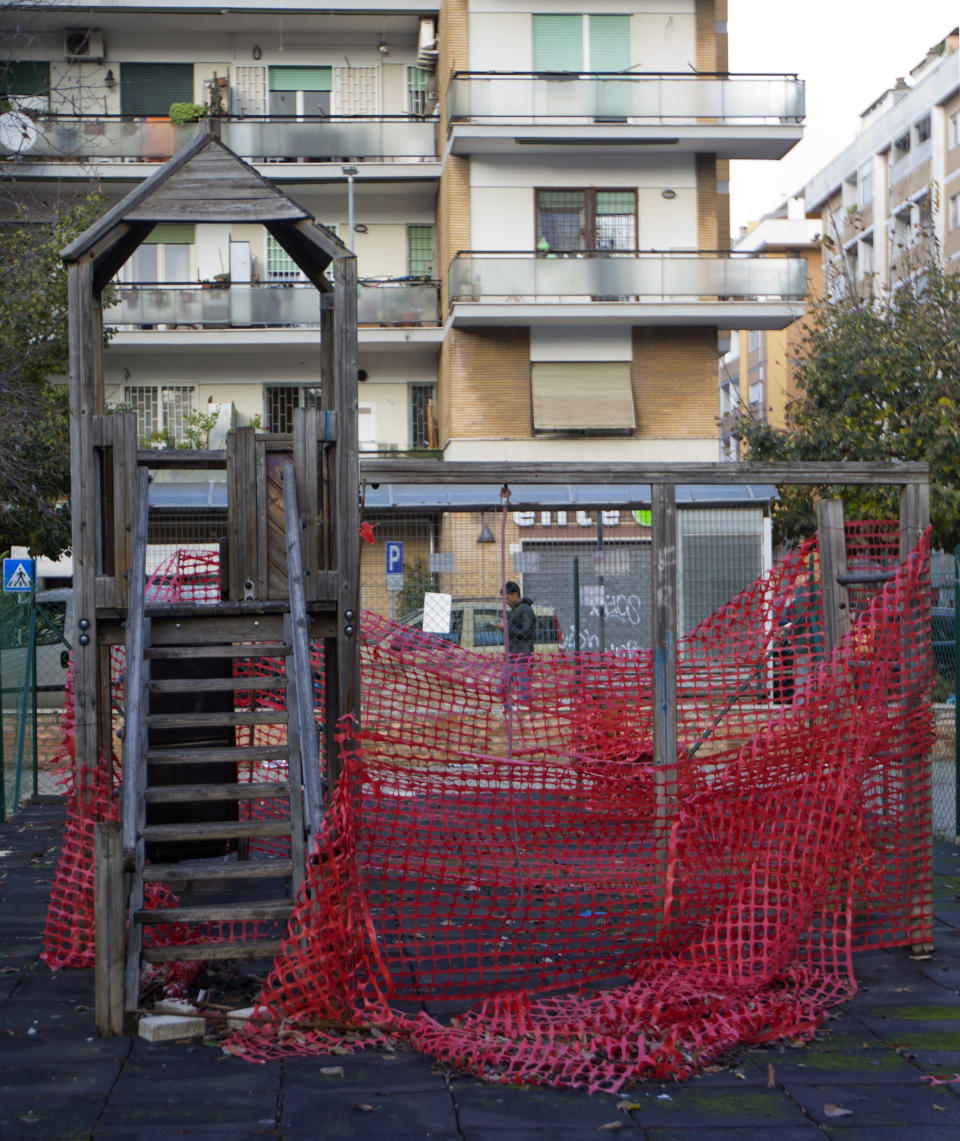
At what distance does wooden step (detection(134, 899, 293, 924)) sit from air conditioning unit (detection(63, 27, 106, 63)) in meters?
26.8

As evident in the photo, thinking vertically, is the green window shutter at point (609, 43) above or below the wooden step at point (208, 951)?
above

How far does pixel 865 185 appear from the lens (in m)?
48.8

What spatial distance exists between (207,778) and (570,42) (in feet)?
74.9

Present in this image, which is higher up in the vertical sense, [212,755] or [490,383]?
[490,383]

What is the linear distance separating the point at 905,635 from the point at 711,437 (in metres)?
21.0

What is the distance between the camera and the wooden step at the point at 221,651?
6.32m

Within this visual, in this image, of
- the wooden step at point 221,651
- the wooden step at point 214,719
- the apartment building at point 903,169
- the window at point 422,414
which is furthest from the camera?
the apartment building at point 903,169

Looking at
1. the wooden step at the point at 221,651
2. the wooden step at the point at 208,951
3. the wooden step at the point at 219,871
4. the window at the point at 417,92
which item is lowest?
the wooden step at the point at 208,951


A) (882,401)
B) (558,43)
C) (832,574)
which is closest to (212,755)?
(832,574)

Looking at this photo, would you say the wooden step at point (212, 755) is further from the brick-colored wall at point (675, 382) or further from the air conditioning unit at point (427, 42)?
the air conditioning unit at point (427, 42)

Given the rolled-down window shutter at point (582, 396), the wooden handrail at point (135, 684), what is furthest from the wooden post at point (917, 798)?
the rolled-down window shutter at point (582, 396)

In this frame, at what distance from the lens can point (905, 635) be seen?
6793 mm

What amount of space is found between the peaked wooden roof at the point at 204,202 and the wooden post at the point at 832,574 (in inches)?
→ 113

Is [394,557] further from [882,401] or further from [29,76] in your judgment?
[29,76]
